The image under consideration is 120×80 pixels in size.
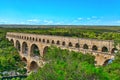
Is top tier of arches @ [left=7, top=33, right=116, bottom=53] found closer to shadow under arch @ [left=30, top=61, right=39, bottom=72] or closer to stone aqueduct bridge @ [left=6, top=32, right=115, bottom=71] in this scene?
stone aqueduct bridge @ [left=6, top=32, right=115, bottom=71]

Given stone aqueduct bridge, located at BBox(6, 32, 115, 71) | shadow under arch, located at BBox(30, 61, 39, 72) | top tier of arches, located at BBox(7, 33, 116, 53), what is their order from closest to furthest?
stone aqueduct bridge, located at BBox(6, 32, 115, 71) → top tier of arches, located at BBox(7, 33, 116, 53) → shadow under arch, located at BBox(30, 61, 39, 72)

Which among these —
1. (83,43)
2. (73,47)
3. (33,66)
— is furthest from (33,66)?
(83,43)

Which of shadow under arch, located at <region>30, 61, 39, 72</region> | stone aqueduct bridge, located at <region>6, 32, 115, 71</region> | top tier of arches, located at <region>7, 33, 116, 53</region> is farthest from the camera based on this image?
shadow under arch, located at <region>30, 61, 39, 72</region>

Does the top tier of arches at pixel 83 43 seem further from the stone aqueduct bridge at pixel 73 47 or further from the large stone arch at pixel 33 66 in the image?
the large stone arch at pixel 33 66

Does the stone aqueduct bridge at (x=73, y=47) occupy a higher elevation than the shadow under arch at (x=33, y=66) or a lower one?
higher

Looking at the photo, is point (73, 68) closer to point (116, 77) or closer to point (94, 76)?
point (94, 76)

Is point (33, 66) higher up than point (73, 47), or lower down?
lower down

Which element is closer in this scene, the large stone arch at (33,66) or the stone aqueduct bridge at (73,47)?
the stone aqueduct bridge at (73,47)

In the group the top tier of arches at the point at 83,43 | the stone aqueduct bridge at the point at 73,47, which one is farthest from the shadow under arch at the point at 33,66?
the top tier of arches at the point at 83,43

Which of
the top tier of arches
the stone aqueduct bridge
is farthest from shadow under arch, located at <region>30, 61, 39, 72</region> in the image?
the top tier of arches

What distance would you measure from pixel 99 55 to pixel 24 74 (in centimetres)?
1631

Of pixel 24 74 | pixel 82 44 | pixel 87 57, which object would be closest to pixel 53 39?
pixel 82 44

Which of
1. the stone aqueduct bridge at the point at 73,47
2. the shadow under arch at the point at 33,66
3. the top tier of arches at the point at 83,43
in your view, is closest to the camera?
the stone aqueduct bridge at the point at 73,47

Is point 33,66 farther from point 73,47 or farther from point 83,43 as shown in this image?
point 83,43
